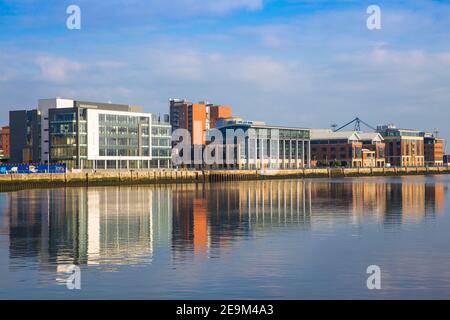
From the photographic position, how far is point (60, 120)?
171000mm

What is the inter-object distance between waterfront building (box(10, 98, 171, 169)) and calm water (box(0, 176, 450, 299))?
3912 inches

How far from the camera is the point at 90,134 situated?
172 meters

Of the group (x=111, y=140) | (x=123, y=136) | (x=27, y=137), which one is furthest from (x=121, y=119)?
(x=27, y=137)

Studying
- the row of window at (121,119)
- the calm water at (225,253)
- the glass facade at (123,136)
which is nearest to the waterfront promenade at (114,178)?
the glass facade at (123,136)

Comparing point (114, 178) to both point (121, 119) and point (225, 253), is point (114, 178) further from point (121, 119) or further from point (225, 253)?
point (225, 253)

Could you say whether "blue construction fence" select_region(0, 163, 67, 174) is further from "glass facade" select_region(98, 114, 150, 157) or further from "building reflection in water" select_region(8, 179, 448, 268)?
"building reflection in water" select_region(8, 179, 448, 268)

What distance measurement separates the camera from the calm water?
3052cm

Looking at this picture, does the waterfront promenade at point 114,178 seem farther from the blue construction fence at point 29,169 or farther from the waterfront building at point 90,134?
the waterfront building at point 90,134

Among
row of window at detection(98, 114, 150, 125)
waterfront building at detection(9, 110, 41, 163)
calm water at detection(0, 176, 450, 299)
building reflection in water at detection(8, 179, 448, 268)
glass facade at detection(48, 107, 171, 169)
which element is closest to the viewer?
calm water at detection(0, 176, 450, 299)

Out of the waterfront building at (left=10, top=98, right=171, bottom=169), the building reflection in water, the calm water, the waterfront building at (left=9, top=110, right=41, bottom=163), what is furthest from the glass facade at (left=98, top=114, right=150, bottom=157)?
the calm water

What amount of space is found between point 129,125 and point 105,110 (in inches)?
359

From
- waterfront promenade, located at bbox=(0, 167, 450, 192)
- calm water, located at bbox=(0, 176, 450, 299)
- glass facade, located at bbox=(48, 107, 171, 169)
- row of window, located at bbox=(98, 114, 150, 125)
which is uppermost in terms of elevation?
row of window, located at bbox=(98, 114, 150, 125)

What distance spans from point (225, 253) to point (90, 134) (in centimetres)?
13541

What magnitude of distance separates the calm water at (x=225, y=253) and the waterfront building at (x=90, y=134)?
99.4m
